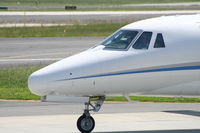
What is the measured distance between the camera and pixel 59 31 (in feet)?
181

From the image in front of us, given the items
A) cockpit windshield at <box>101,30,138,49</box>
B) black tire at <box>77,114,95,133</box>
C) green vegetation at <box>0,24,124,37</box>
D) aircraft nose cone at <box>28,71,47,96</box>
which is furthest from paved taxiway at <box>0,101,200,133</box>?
green vegetation at <box>0,24,124,37</box>

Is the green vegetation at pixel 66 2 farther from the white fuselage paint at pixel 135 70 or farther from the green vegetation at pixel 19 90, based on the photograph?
the white fuselage paint at pixel 135 70

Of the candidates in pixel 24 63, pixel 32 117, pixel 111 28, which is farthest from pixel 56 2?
pixel 32 117

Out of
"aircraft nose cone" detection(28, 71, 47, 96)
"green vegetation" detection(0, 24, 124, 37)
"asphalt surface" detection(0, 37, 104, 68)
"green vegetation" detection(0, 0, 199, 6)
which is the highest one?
"aircraft nose cone" detection(28, 71, 47, 96)

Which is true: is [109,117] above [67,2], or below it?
above

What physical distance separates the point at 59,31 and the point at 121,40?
1604 inches

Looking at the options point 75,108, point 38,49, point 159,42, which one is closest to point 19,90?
point 75,108

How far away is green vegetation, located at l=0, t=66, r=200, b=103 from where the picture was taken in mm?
22016

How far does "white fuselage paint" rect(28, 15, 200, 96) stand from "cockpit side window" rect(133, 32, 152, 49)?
104 millimetres

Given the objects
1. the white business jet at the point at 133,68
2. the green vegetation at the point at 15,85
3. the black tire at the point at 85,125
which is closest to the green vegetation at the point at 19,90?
the green vegetation at the point at 15,85

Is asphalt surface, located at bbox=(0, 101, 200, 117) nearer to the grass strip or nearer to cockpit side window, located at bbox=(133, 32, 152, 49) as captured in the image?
cockpit side window, located at bbox=(133, 32, 152, 49)

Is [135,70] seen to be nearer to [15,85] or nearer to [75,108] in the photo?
[75,108]

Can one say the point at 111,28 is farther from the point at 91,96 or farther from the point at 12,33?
the point at 91,96

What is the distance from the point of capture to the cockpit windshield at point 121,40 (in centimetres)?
1466
